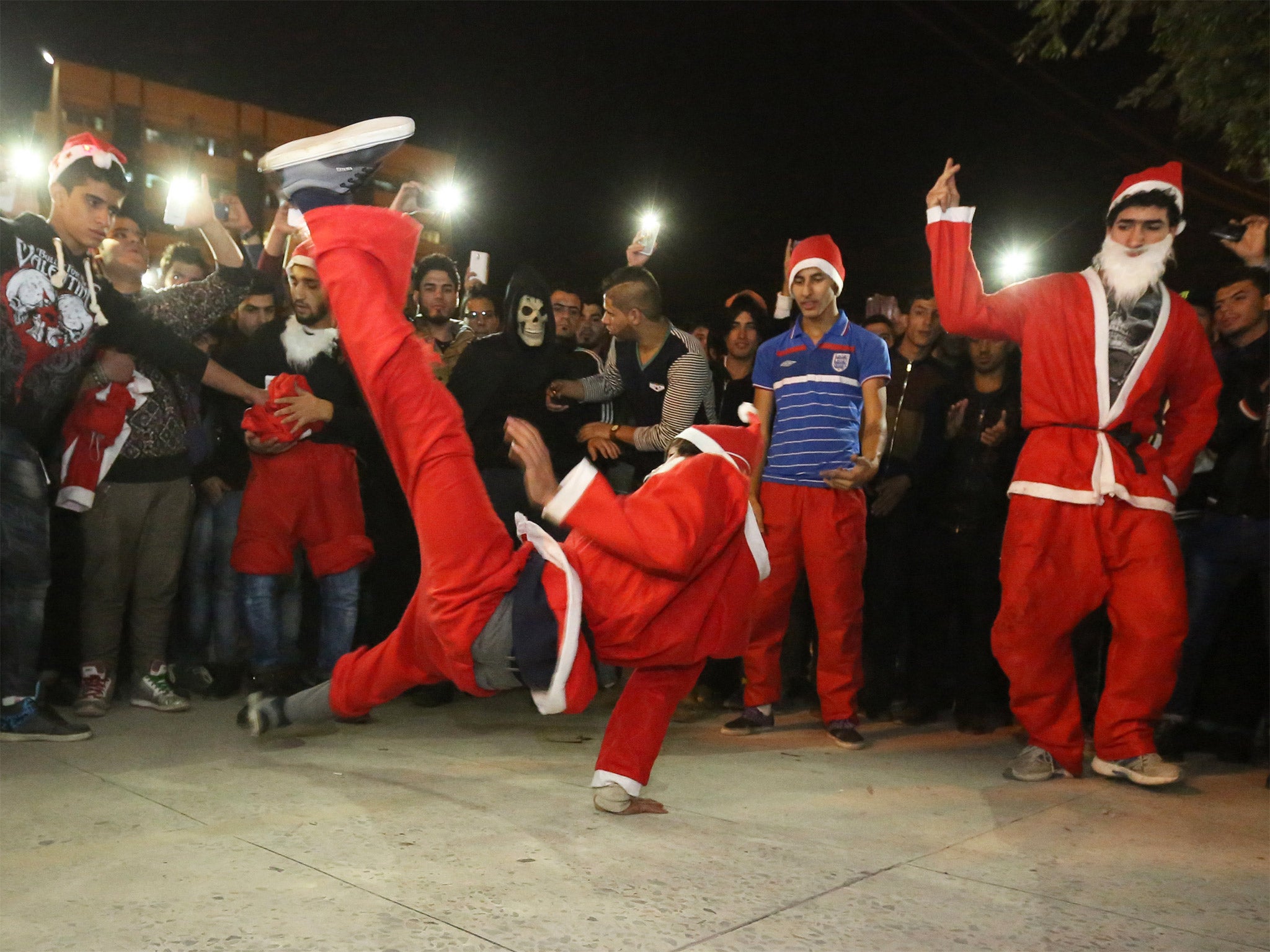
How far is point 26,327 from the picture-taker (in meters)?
4.24

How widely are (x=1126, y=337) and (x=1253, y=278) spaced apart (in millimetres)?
1019

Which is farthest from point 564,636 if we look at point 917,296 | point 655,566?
point 917,296

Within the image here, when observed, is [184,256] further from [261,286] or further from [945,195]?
[945,195]

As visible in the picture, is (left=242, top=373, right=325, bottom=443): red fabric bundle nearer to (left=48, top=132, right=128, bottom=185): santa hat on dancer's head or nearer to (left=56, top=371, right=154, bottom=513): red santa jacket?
(left=56, top=371, right=154, bottom=513): red santa jacket

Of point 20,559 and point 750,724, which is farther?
point 750,724

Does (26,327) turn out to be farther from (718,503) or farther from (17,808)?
(718,503)

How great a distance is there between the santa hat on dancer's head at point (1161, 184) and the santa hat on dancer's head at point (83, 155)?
152 inches

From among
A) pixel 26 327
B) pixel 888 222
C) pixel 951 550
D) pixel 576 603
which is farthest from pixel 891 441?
pixel 888 222

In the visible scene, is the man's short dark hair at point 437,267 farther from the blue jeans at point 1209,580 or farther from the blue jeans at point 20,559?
the blue jeans at point 1209,580

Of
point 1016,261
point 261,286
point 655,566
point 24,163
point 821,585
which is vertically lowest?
point 821,585

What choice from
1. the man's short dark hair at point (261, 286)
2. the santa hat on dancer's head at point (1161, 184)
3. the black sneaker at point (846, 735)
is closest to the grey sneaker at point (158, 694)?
the man's short dark hair at point (261, 286)

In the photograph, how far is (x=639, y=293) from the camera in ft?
17.0

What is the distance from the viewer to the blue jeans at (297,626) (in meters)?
4.91

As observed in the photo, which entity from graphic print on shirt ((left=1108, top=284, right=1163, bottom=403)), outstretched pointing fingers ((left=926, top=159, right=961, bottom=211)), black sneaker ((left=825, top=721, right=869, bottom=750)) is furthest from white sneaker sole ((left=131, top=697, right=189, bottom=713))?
graphic print on shirt ((left=1108, top=284, right=1163, bottom=403))
